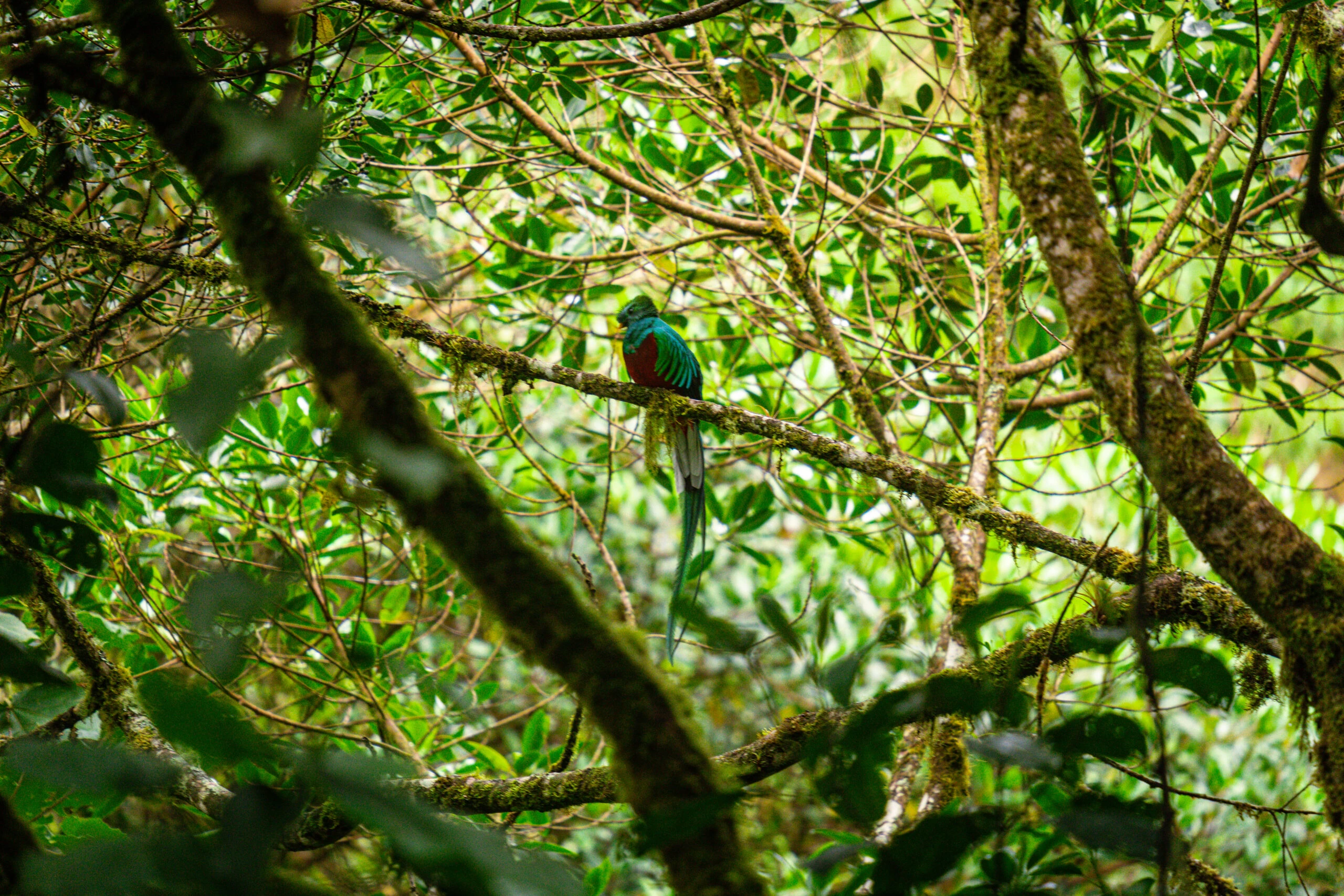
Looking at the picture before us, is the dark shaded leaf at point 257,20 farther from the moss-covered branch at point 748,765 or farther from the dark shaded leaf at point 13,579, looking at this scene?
the moss-covered branch at point 748,765

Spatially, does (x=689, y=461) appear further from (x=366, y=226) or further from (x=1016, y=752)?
(x=366, y=226)

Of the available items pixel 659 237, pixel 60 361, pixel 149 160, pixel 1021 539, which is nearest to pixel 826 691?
pixel 1021 539

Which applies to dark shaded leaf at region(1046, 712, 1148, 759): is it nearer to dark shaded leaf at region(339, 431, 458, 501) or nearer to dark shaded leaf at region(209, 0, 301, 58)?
dark shaded leaf at region(339, 431, 458, 501)

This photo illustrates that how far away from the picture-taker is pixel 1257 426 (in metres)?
6.77

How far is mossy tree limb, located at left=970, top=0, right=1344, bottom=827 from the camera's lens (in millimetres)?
1103

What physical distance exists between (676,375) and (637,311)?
41cm

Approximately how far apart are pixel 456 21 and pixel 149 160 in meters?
1.02

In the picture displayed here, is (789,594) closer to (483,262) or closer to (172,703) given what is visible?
(483,262)

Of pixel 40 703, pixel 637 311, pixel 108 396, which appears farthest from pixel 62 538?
pixel 637 311

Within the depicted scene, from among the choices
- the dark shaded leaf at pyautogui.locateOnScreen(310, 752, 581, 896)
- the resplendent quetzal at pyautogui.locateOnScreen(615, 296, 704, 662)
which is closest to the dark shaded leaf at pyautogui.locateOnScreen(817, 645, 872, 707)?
the dark shaded leaf at pyautogui.locateOnScreen(310, 752, 581, 896)

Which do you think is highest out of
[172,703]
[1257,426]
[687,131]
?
[687,131]

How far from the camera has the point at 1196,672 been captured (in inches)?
36.1

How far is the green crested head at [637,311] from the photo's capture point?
12.5 ft

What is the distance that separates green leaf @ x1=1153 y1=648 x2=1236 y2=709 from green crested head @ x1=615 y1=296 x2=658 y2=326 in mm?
3014
